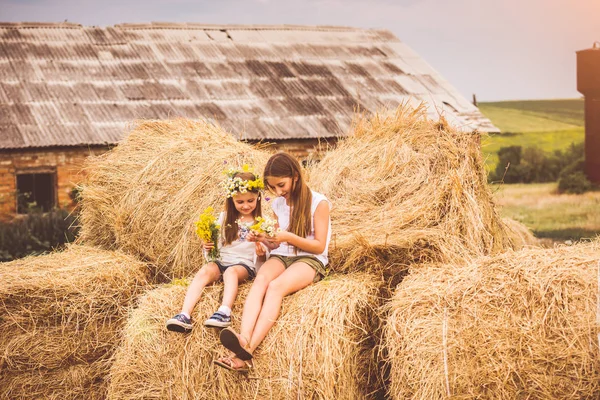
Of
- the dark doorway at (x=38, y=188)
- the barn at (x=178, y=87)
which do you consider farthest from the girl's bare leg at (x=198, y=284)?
the dark doorway at (x=38, y=188)

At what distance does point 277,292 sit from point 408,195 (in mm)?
1803

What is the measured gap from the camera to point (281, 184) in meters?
5.16

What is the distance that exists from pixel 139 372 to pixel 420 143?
3.13 meters

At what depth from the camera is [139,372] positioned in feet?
16.1

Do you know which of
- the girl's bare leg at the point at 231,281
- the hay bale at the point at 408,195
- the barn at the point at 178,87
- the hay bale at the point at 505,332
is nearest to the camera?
the hay bale at the point at 505,332

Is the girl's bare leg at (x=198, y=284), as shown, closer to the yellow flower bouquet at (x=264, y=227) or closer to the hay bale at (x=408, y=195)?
the yellow flower bouquet at (x=264, y=227)

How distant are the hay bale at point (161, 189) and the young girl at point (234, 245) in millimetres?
848

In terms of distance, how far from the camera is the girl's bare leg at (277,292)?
461cm

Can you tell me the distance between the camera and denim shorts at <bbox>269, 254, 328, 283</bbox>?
510cm

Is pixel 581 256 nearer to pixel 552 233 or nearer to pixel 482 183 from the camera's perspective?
pixel 482 183

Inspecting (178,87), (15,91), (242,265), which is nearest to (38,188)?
(15,91)

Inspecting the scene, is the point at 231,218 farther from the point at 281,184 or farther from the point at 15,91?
the point at 15,91

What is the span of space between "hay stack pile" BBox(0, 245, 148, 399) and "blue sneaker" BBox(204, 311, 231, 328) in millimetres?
1330

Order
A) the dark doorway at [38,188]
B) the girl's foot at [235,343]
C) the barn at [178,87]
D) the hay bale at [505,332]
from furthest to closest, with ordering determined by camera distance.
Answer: the dark doorway at [38,188], the barn at [178,87], the girl's foot at [235,343], the hay bale at [505,332]
